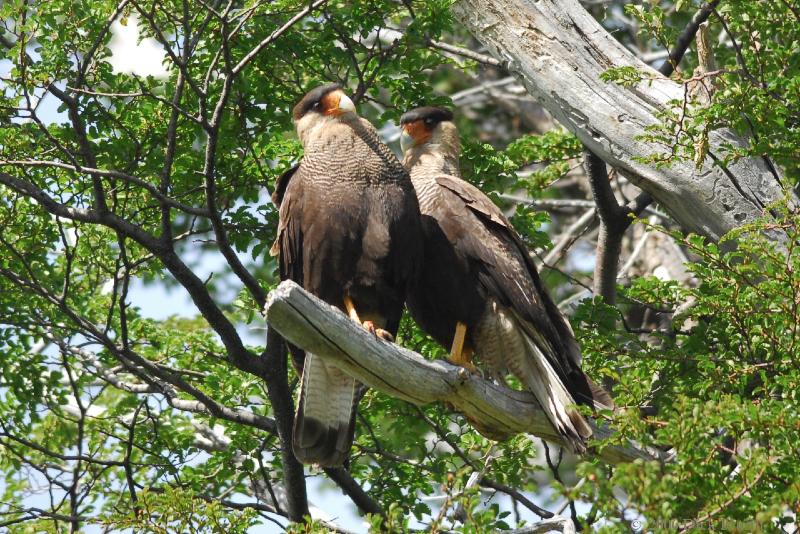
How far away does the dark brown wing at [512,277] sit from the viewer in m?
5.32

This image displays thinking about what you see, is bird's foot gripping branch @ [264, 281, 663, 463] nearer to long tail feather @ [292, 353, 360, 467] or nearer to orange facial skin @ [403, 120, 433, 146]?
long tail feather @ [292, 353, 360, 467]

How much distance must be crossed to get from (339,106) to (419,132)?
61 cm

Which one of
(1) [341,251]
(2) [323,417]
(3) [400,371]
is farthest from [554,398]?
(1) [341,251]

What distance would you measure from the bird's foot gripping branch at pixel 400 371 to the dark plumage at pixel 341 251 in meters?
0.60

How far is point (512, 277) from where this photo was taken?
5.43 m

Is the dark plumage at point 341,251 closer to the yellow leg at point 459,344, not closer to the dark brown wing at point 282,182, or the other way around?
the dark brown wing at point 282,182

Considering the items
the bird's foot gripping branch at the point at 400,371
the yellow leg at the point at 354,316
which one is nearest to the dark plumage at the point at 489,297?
the bird's foot gripping branch at the point at 400,371

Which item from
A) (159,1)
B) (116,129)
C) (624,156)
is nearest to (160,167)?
(116,129)

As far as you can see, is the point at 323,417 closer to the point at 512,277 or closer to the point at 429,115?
the point at 512,277

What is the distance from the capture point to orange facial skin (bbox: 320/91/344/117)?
567 cm

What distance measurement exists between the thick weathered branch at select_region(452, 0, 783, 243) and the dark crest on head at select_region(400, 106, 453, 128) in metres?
0.41

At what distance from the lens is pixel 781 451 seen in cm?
397

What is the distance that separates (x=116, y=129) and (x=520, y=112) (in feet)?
20.1

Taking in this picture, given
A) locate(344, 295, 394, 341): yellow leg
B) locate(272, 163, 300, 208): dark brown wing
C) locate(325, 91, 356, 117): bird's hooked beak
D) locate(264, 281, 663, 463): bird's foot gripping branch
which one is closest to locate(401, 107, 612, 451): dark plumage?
locate(264, 281, 663, 463): bird's foot gripping branch
